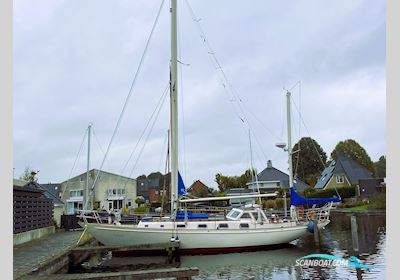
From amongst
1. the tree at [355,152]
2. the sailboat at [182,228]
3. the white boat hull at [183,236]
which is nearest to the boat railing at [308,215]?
the sailboat at [182,228]

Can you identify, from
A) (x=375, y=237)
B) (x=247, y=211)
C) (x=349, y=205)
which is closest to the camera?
(x=247, y=211)

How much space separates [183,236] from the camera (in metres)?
22.3

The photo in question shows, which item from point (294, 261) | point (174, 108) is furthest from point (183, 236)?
point (174, 108)

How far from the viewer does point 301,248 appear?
25.4m

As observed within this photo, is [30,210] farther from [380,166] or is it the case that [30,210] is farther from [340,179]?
[380,166]

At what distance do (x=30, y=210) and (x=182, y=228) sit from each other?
8.98m

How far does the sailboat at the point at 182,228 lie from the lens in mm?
22375

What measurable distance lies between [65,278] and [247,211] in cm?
1385

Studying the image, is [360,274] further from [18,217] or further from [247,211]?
[18,217]

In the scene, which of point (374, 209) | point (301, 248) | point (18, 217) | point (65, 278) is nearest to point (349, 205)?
point (374, 209)

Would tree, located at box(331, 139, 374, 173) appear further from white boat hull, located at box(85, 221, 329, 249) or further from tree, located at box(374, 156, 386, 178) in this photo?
white boat hull, located at box(85, 221, 329, 249)

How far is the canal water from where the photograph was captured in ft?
56.3

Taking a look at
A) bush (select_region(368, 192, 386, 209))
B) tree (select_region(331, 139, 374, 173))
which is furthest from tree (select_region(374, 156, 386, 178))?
bush (select_region(368, 192, 386, 209))

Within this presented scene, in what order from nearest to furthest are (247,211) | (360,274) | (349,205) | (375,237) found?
(360,274) → (247,211) → (375,237) → (349,205)
